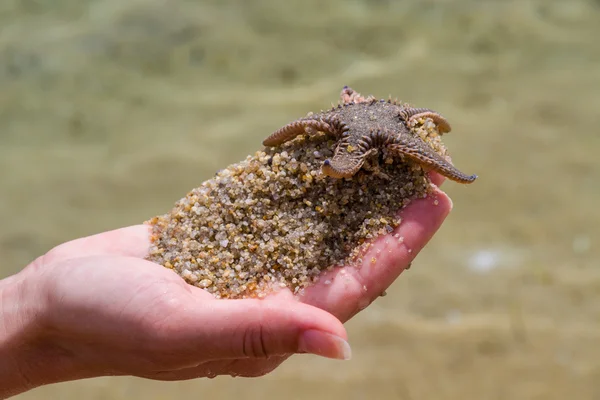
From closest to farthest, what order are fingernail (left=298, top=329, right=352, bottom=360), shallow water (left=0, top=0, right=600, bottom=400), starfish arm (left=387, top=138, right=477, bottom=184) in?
1. fingernail (left=298, top=329, right=352, bottom=360)
2. starfish arm (left=387, top=138, right=477, bottom=184)
3. shallow water (left=0, top=0, right=600, bottom=400)

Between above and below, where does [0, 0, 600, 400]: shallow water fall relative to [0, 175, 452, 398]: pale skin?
above

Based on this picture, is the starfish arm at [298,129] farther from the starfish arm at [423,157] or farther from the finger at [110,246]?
the finger at [110,246]

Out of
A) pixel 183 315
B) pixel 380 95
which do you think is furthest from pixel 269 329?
pixel 380 95

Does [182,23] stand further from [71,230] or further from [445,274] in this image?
[445,274]

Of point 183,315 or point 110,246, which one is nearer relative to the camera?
point 183,315

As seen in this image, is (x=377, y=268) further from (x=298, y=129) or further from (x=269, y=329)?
(x=298, y=129)

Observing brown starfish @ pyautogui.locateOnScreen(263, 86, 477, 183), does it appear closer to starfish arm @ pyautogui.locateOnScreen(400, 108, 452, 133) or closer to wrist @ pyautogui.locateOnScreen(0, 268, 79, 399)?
starfish arm @ pyautogui.locateOnScreen(400, 108, 452, 133)

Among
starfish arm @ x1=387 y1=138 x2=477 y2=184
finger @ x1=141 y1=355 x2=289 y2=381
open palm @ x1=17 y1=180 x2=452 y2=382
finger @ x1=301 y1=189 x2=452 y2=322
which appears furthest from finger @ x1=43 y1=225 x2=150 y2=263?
starfish arm @ x1=387 y1=138 x2=477 y2=184
